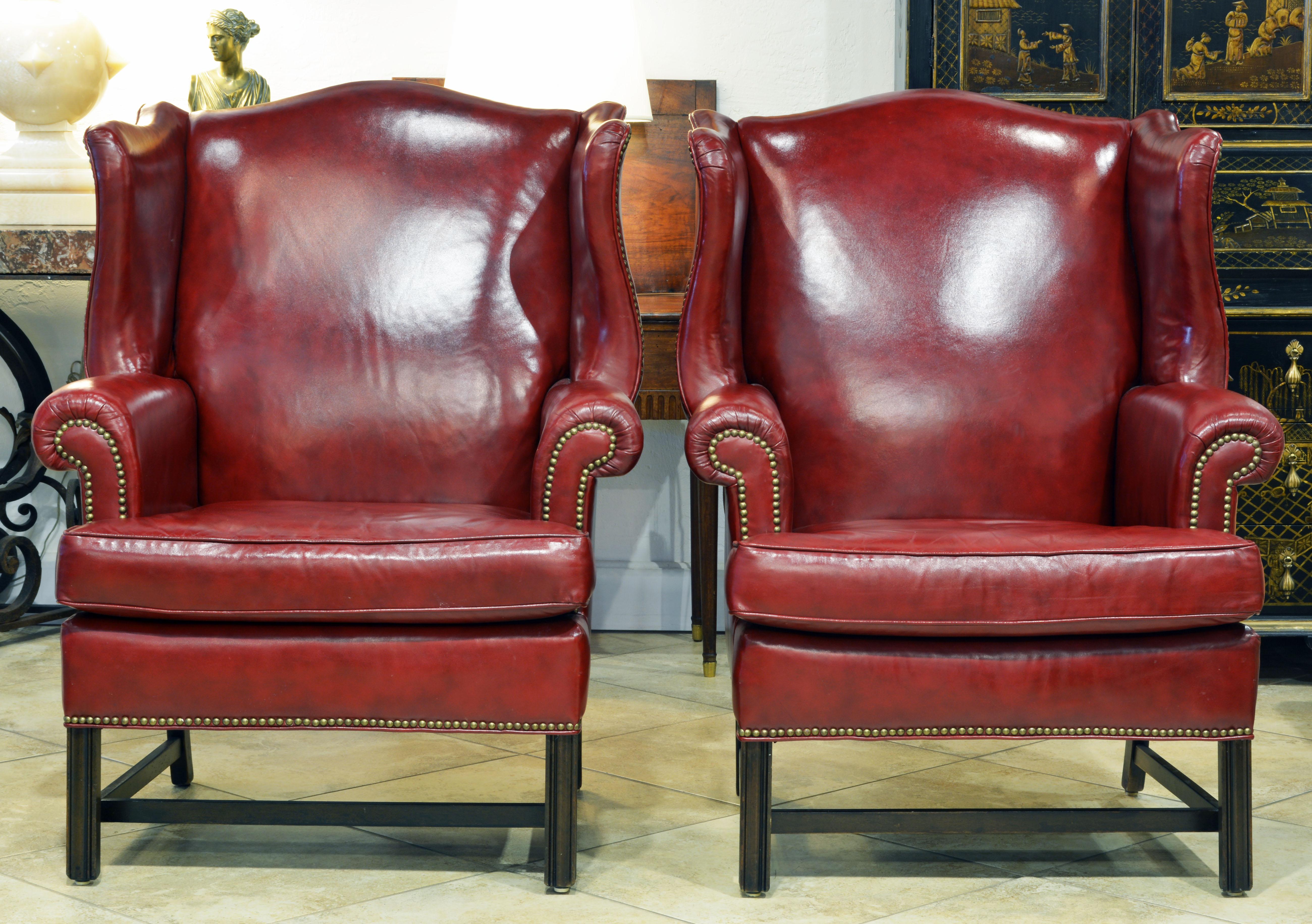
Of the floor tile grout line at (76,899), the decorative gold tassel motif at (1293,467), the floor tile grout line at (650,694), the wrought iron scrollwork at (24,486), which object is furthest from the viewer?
the wrought iron scrollwork at (24,486)

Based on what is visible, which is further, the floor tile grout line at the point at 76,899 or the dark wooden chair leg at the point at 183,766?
the dark wooden chair leg at the point at 183,766

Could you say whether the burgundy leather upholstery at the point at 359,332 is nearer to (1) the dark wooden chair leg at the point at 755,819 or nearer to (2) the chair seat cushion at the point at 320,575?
(2) the chair seat cushion at the point at 320,575

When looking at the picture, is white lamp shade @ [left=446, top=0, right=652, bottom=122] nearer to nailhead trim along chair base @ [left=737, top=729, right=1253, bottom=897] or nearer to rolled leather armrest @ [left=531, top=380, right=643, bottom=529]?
rolled leather armrest @ [left=531, top=380, right=643, bottom=529]

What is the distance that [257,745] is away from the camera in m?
2.54

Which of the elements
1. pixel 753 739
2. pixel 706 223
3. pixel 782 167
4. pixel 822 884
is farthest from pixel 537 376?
pixel 822 884

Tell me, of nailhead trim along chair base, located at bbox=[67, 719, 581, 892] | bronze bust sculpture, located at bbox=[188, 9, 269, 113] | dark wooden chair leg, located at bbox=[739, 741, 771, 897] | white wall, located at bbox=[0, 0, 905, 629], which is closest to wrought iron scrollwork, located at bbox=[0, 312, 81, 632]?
white wall, located at bbox=[0, 0, 905, 629]

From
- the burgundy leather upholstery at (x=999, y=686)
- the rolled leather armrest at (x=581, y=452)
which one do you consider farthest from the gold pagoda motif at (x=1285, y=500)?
the rolled leather armrest at (x=581, y=452)

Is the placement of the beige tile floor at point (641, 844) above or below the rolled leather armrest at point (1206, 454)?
below

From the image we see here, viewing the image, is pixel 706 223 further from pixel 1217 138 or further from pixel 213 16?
pixel 213 16

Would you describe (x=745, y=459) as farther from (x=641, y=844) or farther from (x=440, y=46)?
(x=440, y=46)

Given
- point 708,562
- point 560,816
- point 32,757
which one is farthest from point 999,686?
point 32,757

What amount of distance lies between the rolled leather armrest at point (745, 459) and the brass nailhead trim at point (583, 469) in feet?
0.36

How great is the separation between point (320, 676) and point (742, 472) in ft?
2.00

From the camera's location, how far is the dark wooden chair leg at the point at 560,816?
1.83 meters
